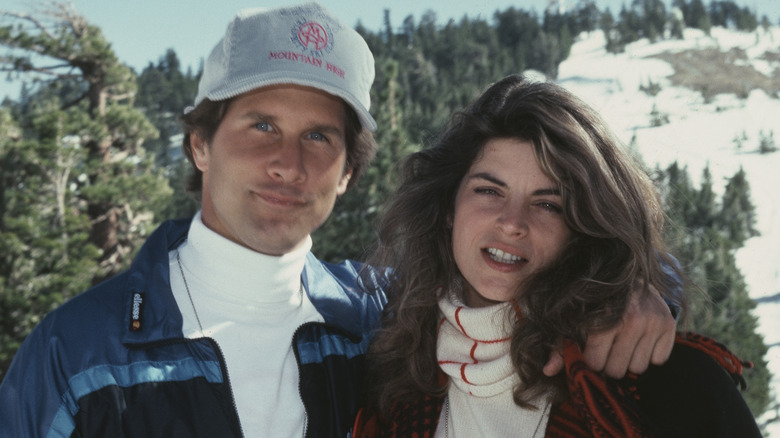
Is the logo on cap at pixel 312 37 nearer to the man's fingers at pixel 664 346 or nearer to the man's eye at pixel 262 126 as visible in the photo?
the man's eye at pixel 262 126

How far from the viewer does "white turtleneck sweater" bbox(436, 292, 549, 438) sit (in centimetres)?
232

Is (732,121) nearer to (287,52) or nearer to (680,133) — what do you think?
(680,133)

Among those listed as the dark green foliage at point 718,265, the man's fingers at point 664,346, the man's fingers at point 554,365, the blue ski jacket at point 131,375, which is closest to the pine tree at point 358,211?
the dark green foliage at point 718,265

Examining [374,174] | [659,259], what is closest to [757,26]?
[374,174]

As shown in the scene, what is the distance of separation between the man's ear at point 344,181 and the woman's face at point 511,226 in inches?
27.7

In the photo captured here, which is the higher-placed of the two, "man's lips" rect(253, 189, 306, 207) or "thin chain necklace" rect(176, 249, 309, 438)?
"man's lips" rect(253, 189, 306, 207)

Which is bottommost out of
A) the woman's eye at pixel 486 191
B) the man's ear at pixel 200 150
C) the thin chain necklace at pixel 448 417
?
the thin chain necklace at pixel 448 417

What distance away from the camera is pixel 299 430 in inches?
99.0

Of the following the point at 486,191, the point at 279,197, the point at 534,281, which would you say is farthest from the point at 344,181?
the point at 534,281

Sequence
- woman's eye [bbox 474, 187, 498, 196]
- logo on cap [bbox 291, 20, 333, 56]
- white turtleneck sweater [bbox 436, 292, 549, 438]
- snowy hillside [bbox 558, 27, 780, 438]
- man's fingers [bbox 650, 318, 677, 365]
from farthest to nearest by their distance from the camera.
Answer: snowy hillside [bbox 558, 27, 780, 438] < logo on cap [bbox 291, 20, 333, 56] < woman's eye [bbox 474, 187, 498, 196] < white turtleneck sweater [bbox 436, 292, 549, 438] < man's fingers [bbox 650, 318, 677, 365]

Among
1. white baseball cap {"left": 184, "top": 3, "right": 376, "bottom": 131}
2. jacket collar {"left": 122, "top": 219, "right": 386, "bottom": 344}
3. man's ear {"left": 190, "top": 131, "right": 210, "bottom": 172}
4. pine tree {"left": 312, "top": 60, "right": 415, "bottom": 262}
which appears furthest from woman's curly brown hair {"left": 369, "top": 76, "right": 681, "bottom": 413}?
pine tree {"left": 312, "top": 60, "right": 415, "bottom": 262}

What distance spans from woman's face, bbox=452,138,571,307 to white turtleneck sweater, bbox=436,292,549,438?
0.10 meters

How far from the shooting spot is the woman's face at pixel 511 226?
2.33m

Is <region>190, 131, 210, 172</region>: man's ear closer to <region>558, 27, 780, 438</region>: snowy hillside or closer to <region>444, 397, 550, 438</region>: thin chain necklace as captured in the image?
<region>444, 397, 550, 438</region>: thin chain necklace
